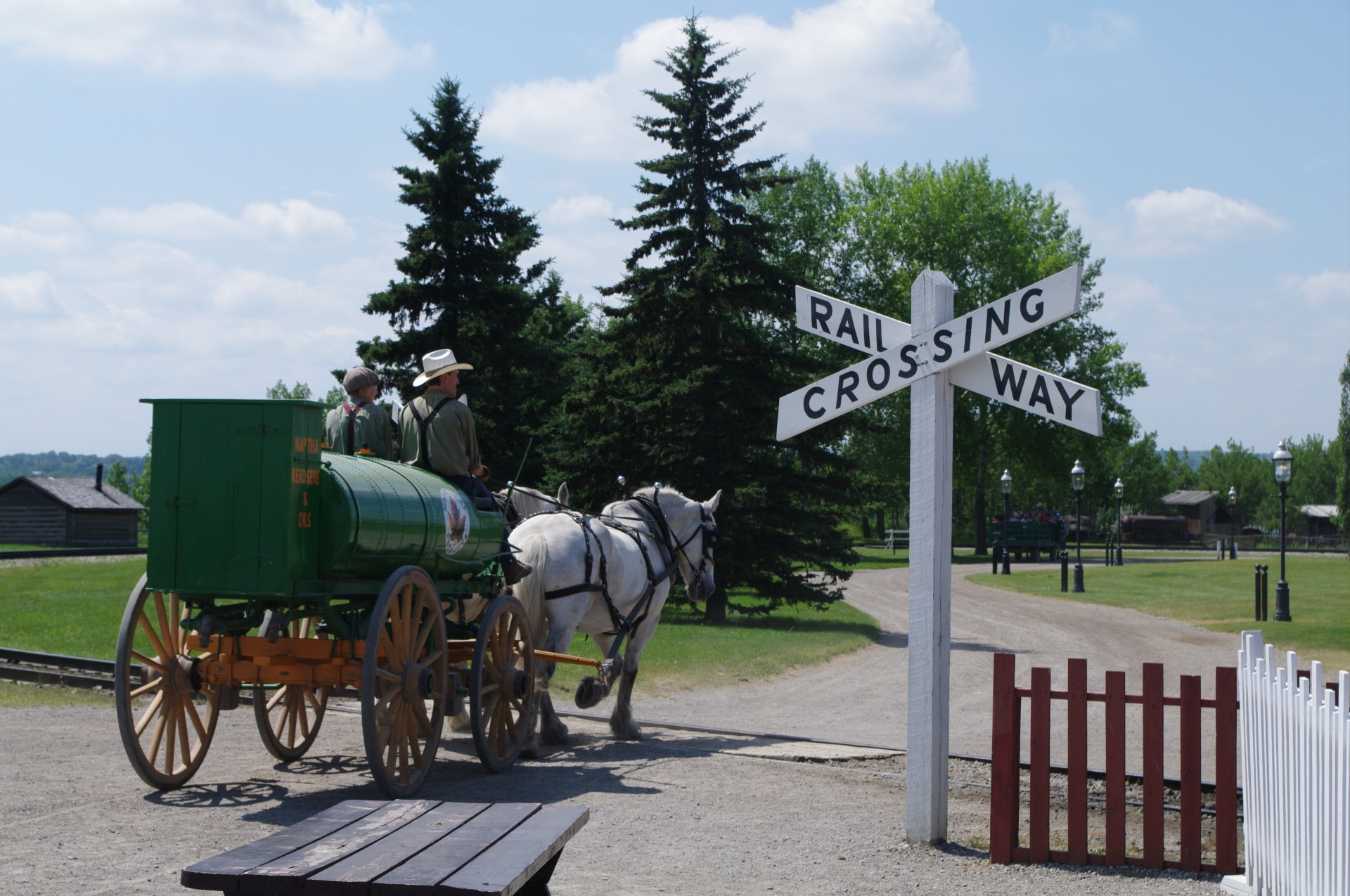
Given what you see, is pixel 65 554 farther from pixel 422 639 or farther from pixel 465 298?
pixel 422 639

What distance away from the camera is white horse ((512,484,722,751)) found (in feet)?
36.3

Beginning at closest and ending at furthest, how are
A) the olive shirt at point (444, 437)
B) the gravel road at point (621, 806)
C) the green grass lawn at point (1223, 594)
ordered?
the gravel road at point (621, 806)
the olive shirt at point (444, 437)
the green grass lawn at point (1223, 594)

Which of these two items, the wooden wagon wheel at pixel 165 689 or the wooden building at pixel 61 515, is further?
the wooden building at pixel 61 515

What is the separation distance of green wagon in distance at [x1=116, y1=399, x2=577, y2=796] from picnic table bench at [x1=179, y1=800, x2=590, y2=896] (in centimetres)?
273

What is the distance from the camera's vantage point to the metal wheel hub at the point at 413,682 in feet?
26.6

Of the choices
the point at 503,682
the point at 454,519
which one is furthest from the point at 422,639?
Result: the point at 503,682

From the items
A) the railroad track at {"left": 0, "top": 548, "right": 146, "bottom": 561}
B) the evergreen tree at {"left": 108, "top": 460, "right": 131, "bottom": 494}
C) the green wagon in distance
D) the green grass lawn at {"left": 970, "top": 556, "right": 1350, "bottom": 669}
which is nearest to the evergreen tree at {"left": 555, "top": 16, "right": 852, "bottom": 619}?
the green grass lawn at {"left": 970, "top": 556, "right": 1350, "bottom": 669}

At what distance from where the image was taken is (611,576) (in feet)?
38.3

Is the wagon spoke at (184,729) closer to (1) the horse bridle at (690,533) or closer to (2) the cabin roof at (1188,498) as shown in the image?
(1) the horse bridle at (690,533)

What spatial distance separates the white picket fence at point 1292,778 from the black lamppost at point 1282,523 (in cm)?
2330

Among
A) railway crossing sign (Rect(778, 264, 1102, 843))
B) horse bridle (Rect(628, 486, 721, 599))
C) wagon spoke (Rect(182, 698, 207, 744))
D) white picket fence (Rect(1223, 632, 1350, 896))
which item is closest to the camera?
white picket fence (Rect(1223, 632, 1350, 896))

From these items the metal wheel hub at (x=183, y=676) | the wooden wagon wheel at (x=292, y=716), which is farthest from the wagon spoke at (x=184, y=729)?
the wooden wagon wheel at (x=292, y=716)

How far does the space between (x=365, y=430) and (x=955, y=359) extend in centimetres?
468

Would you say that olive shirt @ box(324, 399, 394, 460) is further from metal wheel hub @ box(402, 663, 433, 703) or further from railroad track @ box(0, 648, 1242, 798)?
railroad track @ box(0, 648, 1242, 798)
